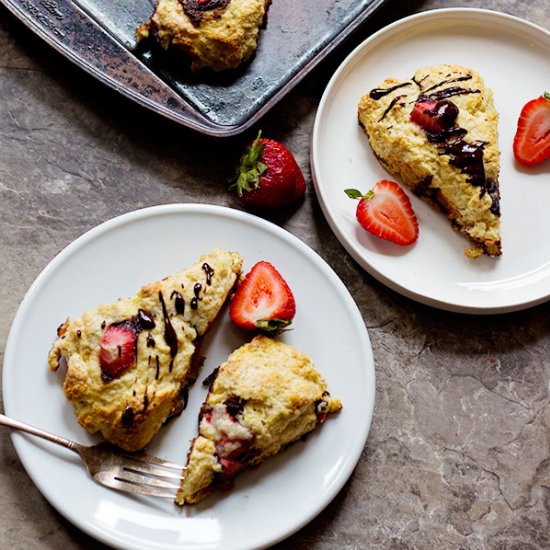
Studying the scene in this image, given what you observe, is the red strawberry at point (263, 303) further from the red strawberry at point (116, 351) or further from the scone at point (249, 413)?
the red strawberry at point (116, 351)


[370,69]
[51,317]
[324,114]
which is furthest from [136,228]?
[370,69]

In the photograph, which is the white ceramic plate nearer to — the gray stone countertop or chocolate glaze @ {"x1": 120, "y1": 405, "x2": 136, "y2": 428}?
the gray stone countertop

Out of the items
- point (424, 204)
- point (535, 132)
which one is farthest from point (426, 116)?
point (535, 132)

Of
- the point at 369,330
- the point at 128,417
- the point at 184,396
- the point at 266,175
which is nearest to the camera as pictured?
the point at 128,417

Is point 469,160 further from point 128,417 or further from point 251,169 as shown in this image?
point 128,417

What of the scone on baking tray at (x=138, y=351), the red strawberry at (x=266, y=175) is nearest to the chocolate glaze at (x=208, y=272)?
the scone on baking tray at (x=138, y=351)

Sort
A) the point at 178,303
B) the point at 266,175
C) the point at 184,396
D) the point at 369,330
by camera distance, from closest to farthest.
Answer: the point at 178,303 < the point at 184,396 < the point at 266,175 < the point at 369,330
